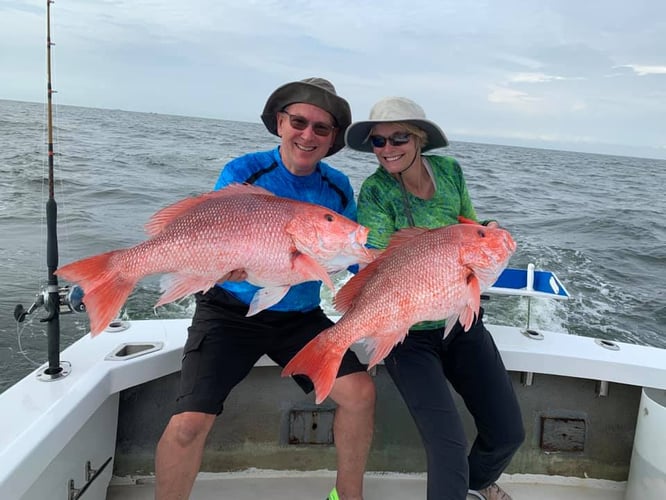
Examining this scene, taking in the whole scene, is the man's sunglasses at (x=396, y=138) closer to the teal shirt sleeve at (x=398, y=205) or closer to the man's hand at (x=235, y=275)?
the teal shirt sleeve at (x=398, y=205)

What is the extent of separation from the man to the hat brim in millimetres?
113

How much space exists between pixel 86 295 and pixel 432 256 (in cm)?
124

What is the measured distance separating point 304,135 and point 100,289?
3.98 feet

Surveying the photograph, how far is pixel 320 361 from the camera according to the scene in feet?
6.07

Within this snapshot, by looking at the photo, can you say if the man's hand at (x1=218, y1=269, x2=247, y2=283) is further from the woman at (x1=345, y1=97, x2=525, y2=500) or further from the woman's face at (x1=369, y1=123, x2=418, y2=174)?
the woman's face at (x1=369, y1=123, x2=418, y2=174)

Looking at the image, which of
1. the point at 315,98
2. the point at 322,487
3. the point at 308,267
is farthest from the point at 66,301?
the point at 322,487

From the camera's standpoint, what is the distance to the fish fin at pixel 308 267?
189 centimetres

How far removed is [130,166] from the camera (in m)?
17.8

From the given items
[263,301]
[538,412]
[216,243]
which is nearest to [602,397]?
[538,412]

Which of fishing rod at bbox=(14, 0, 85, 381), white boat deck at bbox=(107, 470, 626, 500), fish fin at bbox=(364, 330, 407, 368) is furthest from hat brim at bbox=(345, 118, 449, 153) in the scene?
white boat deck at bbox=(107, 470, 626, 500)

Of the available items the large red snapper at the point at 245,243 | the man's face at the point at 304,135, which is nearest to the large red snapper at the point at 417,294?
the large red snapper at the point at 245,243

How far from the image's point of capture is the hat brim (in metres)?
2.48

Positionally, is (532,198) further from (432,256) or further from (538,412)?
(432,256)

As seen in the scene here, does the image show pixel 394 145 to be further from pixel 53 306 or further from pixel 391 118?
pixel 53 306
